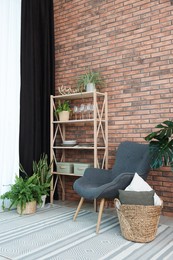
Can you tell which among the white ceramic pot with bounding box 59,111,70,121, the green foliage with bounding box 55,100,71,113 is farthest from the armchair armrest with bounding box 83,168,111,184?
the green foliage with bounding box 55,100,71,113

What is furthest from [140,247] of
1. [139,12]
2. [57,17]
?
[57,17]

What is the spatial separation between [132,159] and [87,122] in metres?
1.08

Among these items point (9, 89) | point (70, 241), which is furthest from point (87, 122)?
point (70, 241)

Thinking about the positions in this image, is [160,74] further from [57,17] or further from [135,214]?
[57,17]

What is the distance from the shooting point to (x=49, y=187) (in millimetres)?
3662

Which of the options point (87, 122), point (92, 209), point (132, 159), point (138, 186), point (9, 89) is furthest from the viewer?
point (87, 122)

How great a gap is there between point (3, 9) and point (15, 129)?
1631mm

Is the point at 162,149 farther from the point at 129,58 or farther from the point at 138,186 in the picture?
the point at 129,58

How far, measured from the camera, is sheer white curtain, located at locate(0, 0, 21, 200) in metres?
3.35

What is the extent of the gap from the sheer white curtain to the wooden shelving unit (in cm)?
53

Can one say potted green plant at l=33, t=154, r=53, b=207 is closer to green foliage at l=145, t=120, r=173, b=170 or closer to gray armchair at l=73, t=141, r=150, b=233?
gray armchair at l=73, t=141, r=150, b=233

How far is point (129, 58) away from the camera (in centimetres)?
338

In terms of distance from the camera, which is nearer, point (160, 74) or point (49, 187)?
point (160, 74)

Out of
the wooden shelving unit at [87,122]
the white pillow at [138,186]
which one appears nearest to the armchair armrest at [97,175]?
the wooden shelving unit at [87,122]
